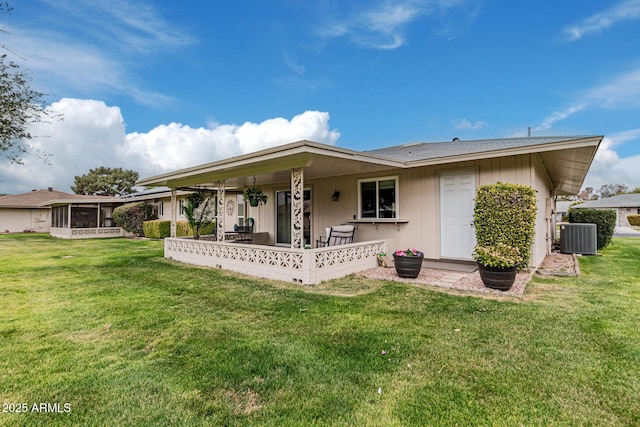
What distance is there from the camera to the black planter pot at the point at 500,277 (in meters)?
4.97

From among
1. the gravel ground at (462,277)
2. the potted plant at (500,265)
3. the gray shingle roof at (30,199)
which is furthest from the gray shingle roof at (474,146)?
the gray shingle roof at (30,199)

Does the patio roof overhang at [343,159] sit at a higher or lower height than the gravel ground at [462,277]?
higher

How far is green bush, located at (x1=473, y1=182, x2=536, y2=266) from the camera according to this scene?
18.1 ft

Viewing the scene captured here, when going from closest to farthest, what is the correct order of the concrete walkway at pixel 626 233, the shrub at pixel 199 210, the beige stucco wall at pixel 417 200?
1. the beige stucco wall at pixel 417 200
2. the shrub at pixel 199 210
3. the concrete walkway at pixel 626 233

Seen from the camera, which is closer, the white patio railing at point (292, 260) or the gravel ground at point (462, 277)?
the gravel ground at point (462, 277)

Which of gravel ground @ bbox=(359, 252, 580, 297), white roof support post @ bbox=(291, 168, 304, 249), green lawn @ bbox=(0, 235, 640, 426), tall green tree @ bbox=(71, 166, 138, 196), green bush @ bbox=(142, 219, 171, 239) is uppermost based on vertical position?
tall green tree @ bbox=(71, 166, 138, 196)

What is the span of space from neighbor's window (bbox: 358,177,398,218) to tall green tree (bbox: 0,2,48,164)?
7499 millimetres

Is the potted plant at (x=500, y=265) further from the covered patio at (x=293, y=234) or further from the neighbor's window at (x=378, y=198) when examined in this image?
the neighbor's window at (x=378, y=198)

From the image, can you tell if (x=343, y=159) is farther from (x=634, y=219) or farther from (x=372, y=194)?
(x=634, y=219)

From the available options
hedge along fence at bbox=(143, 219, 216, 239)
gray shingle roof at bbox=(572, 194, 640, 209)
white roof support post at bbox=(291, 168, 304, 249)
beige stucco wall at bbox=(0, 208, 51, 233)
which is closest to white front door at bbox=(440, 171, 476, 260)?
white roof support post at bbox=(291, 168, 304, 249)

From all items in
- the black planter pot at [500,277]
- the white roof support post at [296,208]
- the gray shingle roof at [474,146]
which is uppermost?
the gray shingle roof at [474,146]

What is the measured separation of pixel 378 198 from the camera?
819 centimetres

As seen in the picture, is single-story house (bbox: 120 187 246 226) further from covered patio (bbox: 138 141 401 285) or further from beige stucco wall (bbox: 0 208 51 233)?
beige stucco wall (bbox: 0 208 51 233)

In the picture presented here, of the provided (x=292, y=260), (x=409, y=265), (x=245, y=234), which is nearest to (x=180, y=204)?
(x=245, y=234)
